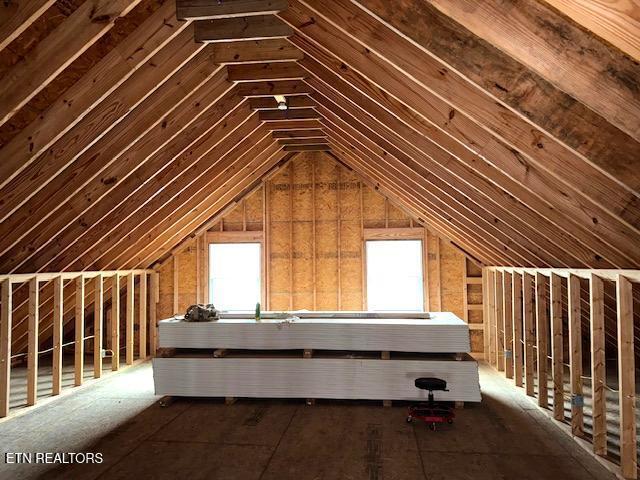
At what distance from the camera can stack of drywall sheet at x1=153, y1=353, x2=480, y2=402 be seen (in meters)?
4.90

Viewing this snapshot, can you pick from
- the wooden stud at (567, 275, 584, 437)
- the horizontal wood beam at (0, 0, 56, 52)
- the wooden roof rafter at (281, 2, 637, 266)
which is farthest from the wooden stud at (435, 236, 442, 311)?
the horizontal wood beam at (0, 0, 56, 52)

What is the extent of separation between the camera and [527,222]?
3.78 metres

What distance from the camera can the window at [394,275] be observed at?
795 centimetres

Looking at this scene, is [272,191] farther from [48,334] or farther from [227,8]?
[227,8]

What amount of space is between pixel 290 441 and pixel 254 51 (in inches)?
146

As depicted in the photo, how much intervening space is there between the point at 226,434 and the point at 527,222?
3.50 metres

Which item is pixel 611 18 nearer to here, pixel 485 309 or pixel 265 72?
pixel 265 72

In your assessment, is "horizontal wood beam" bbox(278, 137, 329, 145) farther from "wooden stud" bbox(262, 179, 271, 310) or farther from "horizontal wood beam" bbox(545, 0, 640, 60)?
"horizontal wood beam" bbox(545, 0, 640, 60)

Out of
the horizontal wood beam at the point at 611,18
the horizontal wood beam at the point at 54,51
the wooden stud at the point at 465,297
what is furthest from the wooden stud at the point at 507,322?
the horizontal wood beam at the point at 54,51

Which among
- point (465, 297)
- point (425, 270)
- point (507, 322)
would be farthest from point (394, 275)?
point (507, 322)

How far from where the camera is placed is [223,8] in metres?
3.25

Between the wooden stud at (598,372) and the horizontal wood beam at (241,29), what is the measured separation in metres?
3.48

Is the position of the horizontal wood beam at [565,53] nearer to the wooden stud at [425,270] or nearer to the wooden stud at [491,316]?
the wooden stud at [491,316]

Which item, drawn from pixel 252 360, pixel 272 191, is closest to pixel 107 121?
pixel 252 360
